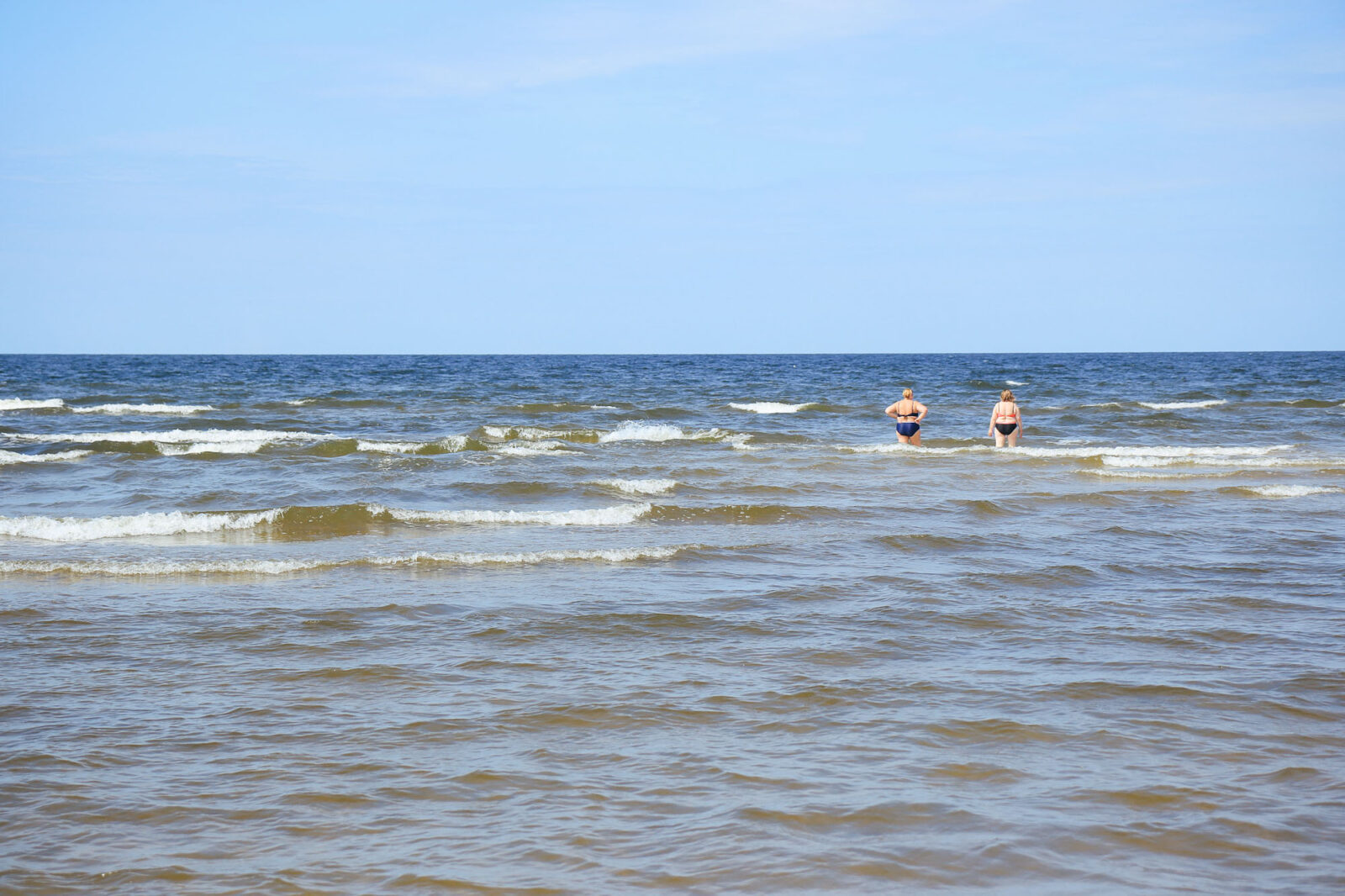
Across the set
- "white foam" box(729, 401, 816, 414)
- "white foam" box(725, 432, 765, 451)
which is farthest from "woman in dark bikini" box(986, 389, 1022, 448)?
"white foam" box(729, 401, 816, 414)

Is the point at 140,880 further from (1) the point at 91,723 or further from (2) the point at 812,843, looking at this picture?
(2) the point at 812,843

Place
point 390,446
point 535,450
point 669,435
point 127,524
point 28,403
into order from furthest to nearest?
1. point 28,403
2. point 669,435
3. point 390,446
4. point 535,450
5. point 127,524

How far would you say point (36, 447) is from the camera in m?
20.1

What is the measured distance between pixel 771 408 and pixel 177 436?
16.7 meters

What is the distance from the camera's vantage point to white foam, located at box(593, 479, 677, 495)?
14.4 metres

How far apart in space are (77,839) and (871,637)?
175 inches

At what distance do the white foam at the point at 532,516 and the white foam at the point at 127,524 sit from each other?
1347mm

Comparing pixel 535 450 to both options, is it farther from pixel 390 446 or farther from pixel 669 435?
pixel 669 435

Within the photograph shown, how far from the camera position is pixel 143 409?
3075 cm

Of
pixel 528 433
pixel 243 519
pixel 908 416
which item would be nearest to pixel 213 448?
pixel 528 433

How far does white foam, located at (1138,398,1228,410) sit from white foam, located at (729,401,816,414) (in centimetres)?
1051

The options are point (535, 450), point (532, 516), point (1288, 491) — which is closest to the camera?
point (532, 516)

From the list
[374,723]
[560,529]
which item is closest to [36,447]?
[560,529]

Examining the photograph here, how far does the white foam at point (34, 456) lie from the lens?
1769cm
